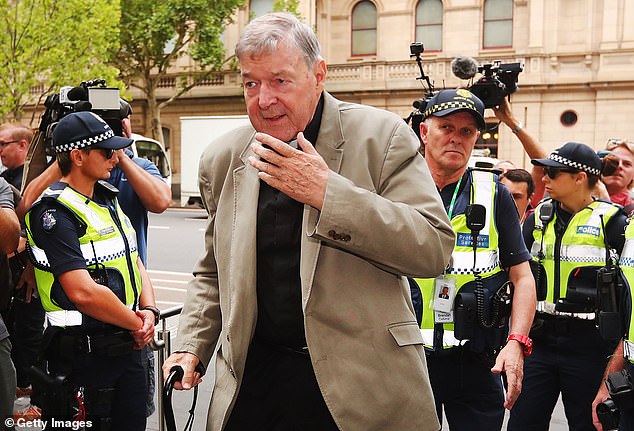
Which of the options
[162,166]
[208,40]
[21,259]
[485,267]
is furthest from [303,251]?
[208,40]

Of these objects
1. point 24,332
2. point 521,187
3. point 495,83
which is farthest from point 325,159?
point 24,332

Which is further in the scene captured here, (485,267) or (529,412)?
(529,412)

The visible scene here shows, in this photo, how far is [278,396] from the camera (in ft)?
7.52

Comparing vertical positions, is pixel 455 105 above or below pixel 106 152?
above

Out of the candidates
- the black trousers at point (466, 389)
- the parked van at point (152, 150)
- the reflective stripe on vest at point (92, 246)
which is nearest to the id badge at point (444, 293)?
the black trousers at point (466, 389)

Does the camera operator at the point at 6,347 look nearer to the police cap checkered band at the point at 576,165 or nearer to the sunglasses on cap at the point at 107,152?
the sunglasses on cap at the point at 107,152

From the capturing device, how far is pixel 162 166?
79.1ft

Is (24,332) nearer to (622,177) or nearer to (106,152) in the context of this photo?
(106,152)

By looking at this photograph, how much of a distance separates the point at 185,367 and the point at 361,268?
2.35ft

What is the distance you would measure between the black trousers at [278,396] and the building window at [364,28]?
29.2 m

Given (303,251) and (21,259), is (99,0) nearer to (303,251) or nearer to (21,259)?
(21,259)

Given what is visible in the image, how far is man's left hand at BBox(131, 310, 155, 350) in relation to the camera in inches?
134

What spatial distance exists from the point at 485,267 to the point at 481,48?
26850 millimetres

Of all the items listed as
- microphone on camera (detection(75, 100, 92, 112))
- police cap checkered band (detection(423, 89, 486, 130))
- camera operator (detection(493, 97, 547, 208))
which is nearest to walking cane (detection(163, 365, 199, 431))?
police cap checkered band (detection(423, 89, 486, 130))
